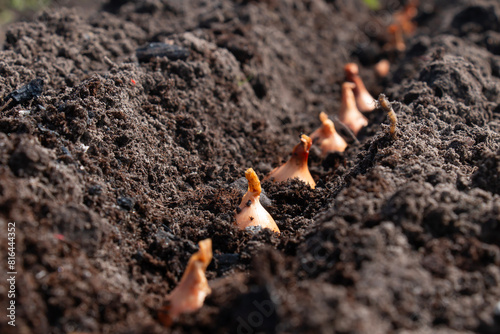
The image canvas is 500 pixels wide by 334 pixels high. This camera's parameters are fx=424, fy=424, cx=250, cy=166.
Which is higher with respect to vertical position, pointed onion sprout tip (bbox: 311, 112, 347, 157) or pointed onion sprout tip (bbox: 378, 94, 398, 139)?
pointed onion sprout tip (bbox: 378, 94, 398, 139)

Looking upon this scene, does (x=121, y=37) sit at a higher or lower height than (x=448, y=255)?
higher

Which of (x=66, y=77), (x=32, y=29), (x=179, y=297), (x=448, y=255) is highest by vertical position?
(x=32, y=29)

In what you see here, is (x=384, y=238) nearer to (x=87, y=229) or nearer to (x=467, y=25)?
(x=87, y=229)

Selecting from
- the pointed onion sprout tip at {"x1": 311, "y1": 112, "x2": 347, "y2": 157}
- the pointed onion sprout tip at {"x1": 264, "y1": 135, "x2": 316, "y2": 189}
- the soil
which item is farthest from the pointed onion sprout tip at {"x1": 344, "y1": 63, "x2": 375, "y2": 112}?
the pointed onion sprout tip at {"x1": 264, "y1": 135, "x2": 316, "y2": 189}

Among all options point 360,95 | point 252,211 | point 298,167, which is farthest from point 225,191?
point 360,95

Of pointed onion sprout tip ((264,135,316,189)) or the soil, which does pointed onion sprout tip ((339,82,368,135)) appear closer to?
the soil

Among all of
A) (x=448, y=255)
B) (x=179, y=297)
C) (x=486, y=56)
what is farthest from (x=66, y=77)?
(x=486, y=56)
